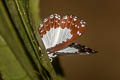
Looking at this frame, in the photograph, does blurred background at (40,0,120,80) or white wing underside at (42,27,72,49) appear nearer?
white wing underside at (42,27,72,49)

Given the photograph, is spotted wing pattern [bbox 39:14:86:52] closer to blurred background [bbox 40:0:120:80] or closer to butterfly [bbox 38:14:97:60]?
butterfly [bbox 38:14:97:60]

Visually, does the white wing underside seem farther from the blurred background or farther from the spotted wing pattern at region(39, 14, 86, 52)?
the blurred background

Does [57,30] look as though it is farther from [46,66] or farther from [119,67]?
[119,67]

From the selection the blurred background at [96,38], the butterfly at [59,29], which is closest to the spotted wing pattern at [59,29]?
the butterfly at [59,29]

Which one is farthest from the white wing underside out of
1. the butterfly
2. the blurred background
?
the blurred background

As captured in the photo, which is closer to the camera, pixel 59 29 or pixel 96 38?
pixel 59 29

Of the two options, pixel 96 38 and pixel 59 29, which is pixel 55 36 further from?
pixel 96 38

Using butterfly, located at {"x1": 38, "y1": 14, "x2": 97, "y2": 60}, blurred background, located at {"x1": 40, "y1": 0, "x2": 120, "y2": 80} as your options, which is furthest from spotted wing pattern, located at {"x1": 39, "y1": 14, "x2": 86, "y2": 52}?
blurred background, located at {"x1": 40, "y1": 0, "x2": 120, "y2": 80}

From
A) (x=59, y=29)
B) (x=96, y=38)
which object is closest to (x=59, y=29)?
(x=59, y=29)
